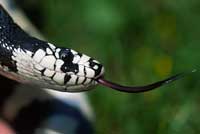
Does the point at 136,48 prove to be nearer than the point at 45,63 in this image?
No

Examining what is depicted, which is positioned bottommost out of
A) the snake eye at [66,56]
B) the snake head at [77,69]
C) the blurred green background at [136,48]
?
the snake head at [77,69]

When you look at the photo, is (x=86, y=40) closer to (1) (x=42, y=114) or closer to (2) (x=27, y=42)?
(1) (x=42, y=114)

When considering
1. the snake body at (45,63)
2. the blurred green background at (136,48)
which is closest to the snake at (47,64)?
the snake body at (45,63)

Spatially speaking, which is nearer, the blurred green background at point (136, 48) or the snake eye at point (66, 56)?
the snake eye at point (66, 56)

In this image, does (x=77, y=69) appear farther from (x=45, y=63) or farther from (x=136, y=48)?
(x=136, y=48)

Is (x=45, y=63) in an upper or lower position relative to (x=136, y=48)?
lower

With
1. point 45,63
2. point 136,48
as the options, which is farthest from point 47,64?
point 136,48

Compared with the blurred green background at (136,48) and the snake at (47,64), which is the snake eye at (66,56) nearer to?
the snake at (47,64)
